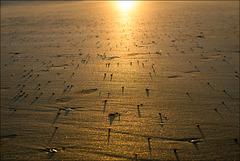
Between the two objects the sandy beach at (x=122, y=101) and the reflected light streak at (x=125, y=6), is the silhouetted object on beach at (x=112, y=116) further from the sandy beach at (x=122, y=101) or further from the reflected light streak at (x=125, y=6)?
the reflected light streak at (x=125, y=6)

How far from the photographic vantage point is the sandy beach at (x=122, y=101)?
133 inches

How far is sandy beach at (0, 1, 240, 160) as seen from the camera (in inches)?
133

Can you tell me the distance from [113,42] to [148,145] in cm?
718

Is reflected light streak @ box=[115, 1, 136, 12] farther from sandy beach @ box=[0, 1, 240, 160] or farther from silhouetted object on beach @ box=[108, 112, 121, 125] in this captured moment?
silhouetted object on beach @ box=[108, 112, 121, 125]

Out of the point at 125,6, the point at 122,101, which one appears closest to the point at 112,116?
the point at 122,101

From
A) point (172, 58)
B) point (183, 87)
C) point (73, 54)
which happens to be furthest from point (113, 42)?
point (183, 87)

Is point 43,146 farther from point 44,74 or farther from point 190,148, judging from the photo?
point 44,74

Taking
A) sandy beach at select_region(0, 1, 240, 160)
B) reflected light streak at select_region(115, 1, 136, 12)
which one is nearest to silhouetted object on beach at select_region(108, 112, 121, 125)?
sandy beach at select_region(0, 1, 240, 160)

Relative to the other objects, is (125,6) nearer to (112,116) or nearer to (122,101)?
(122,101)

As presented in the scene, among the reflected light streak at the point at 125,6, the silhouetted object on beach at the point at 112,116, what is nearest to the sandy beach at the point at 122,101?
the silhouetted object on beach at the point at 112,116

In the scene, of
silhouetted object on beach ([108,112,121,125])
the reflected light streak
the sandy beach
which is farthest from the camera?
the reflected light streak

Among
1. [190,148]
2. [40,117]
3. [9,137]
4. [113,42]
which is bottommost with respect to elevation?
[190,148]

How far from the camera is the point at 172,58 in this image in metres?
7.35

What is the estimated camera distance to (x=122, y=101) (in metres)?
4.71
